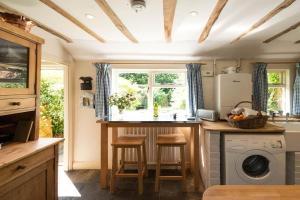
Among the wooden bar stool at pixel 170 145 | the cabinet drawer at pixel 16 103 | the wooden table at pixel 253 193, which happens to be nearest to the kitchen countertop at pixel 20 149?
the cabinet drawer at pixel 16 103

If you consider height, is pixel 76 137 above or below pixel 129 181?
above

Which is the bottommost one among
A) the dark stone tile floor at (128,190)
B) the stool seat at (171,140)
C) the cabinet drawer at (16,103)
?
the dark stone tile floor at (128,190)

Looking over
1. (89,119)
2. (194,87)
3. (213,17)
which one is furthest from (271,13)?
(89,119)

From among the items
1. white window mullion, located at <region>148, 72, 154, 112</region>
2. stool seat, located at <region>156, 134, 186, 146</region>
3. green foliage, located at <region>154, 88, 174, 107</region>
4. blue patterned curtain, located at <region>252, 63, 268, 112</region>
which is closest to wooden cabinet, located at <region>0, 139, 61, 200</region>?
stool seat, located at <region>156, 134, 186, 146</region>

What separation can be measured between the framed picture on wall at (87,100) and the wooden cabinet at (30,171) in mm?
1635

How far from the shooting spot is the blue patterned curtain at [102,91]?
3250 millimetres

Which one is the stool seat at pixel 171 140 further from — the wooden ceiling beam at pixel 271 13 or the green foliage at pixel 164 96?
the wooden ceiling beam at pixel 271 13

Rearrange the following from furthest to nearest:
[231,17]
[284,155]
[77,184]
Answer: [77,184] < [284,155] < [231,17]

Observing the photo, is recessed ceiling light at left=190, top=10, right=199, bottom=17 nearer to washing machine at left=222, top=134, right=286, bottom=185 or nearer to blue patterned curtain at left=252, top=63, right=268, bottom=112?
washing machine at left=222, top=134, right=286, bottom=185

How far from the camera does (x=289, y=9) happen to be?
2.00 metres

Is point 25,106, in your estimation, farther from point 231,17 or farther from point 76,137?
point 231,17

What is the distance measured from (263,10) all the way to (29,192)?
2.56 metres

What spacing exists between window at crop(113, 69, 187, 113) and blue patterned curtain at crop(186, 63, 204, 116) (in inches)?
8.3

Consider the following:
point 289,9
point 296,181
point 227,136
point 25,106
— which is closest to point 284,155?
point 296,181
